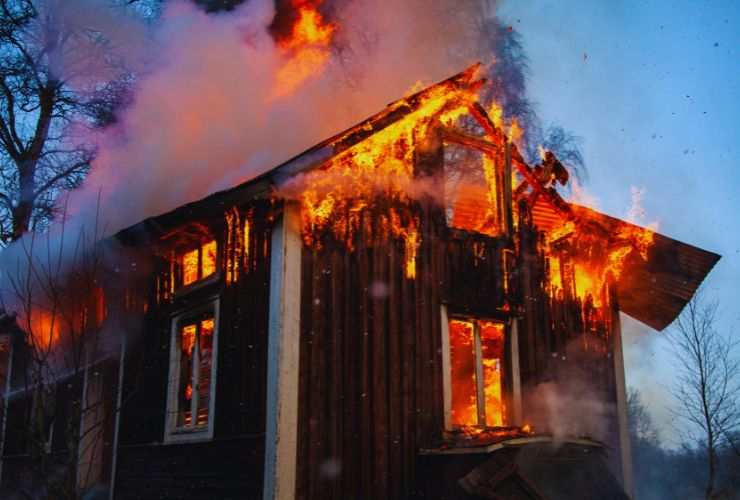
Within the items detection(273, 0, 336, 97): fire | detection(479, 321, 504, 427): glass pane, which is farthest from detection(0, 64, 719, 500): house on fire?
detection(273, 0, 336, 97): fire

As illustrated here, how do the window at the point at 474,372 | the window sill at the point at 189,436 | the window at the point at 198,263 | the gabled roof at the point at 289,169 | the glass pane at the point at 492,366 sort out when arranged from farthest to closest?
1. the glass pane at the point at 492,366
2. the window at the point at 198,263
3. the window at the point at 474,372
4. the window sill at the point at 189,436
5. the gabled roof at the point at 289,169

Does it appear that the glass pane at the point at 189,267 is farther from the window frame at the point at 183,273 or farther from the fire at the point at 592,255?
the fire at the point at 592,255

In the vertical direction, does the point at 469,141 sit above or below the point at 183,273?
above

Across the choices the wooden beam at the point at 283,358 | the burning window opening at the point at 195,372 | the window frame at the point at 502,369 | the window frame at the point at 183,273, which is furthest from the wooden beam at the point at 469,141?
the burning window opening at the point at 195,372

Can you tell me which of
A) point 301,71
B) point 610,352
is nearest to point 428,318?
point 610,352

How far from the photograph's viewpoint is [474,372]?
10156 mm

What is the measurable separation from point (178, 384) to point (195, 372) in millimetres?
612

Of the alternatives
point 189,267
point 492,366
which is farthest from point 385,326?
point 189,267

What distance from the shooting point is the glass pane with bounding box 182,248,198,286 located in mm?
10656

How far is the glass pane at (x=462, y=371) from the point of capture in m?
10.3

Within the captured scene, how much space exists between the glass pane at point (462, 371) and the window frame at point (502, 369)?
0.16m

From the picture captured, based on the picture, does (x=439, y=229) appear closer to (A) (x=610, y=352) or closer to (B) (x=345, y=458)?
(B) (x=345, y=458)

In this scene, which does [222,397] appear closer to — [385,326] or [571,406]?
[385,326]

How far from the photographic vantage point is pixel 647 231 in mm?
11773
